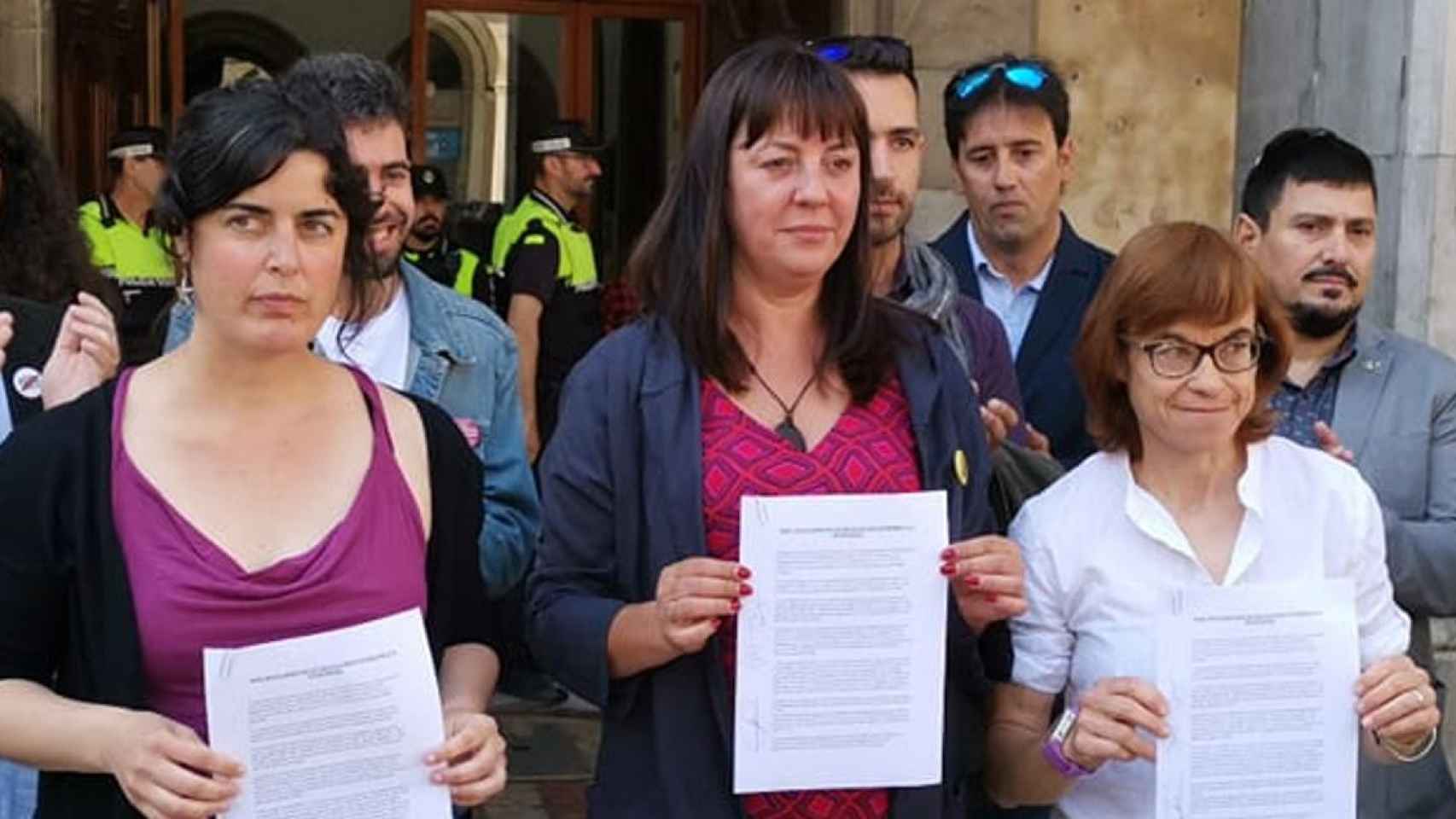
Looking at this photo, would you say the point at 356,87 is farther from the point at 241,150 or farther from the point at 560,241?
the point at 560,241

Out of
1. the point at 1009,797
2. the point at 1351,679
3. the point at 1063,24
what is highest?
the point at 1063,24

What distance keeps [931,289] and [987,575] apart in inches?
34.0

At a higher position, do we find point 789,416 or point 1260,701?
point 789,416

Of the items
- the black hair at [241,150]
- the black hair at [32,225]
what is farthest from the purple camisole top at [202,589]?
the black hair at [32,225]

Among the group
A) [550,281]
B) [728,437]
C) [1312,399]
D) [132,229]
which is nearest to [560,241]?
[550,281]

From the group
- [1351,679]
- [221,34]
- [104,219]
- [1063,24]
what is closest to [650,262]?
[1351,679]

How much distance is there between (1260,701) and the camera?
8.62 ft

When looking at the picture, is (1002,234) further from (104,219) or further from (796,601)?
(104,219)

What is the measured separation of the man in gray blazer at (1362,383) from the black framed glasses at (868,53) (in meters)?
0.74

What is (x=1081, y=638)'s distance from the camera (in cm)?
276

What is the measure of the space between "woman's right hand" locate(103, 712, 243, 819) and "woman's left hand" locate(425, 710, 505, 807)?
0.82 feet

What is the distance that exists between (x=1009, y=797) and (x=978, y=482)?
0.50 meters

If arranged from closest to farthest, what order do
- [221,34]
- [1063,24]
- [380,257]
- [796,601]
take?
[796,601], [380,257], [1063,24], [221,34]

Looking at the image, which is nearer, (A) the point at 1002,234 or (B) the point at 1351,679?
(B) the point at 1351,679
